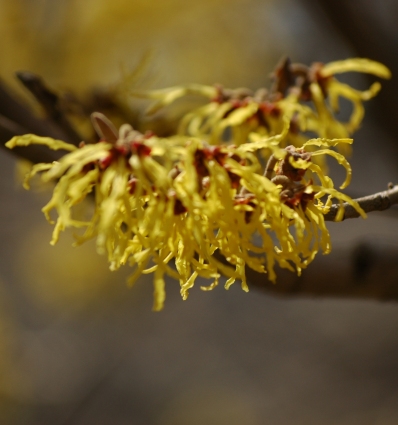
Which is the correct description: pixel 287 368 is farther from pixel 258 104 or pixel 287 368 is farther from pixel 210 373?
pixel 258 104

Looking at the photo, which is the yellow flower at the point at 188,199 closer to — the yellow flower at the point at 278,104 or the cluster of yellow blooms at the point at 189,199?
the cluster of yellow blooms at the point at 189,199

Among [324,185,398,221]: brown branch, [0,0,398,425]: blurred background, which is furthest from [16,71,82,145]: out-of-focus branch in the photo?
[0,0,398,425]: blurred background

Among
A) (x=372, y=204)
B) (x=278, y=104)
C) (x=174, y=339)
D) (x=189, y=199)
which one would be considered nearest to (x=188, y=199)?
(x=189, y=199)

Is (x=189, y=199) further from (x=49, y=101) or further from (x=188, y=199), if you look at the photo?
(x=49, y=101)

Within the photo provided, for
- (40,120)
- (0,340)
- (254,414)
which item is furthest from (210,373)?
(40,120)

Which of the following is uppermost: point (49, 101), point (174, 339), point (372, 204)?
point (372, 204)

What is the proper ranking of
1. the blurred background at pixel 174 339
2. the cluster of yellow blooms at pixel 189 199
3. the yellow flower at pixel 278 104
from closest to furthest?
1. the cluster of yellow blooms at pixel 189 199
2. the yellow flower at pixel 278 104
3. the blurred background at pixel 174 339

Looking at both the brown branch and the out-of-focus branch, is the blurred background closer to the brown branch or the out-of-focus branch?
the out-of-focus branch

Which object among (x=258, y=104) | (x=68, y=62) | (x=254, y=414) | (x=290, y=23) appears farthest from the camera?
(x=254, y=414)

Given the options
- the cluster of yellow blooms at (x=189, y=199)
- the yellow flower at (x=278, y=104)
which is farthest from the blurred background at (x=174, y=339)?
the cluster of yellow blooms at (x=189, y=199)
